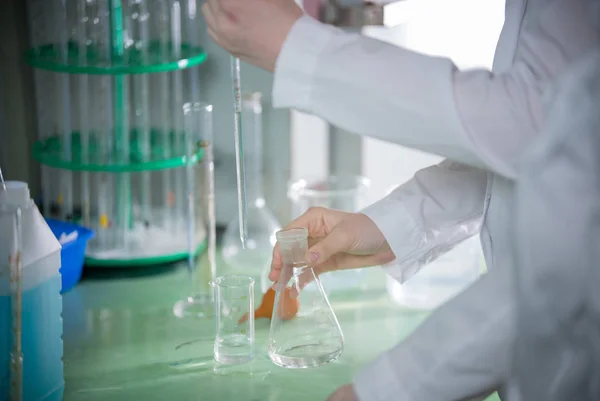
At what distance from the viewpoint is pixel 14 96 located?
83.2 inches

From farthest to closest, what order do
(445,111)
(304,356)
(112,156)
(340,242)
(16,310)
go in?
(112,156) → (304,356) → (340,242) → (16,310) → (445,111)

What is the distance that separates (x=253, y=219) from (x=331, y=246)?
80 centimetres

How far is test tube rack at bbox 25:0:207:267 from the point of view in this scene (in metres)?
1.88

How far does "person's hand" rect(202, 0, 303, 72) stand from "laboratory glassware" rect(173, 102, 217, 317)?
32.0 inches

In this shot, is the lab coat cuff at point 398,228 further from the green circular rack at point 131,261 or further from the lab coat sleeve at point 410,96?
the green circular rack at point 131,261

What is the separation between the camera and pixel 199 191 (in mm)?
1919

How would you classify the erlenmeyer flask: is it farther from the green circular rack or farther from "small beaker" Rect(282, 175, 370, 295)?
the green circular rack

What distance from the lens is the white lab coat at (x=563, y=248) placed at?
93cm

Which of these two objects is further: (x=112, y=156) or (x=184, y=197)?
(x=184, y=197)

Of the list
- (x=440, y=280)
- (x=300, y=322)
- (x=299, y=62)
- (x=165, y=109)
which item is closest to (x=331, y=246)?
(x=300, y=322)

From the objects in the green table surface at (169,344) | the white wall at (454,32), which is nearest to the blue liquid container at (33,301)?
the green table surface at (169,344)

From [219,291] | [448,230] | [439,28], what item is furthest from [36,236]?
[439,28]

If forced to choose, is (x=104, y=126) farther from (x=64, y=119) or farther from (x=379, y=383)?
(x=379, y=383)

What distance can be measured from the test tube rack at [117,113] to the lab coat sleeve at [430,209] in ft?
2.35
